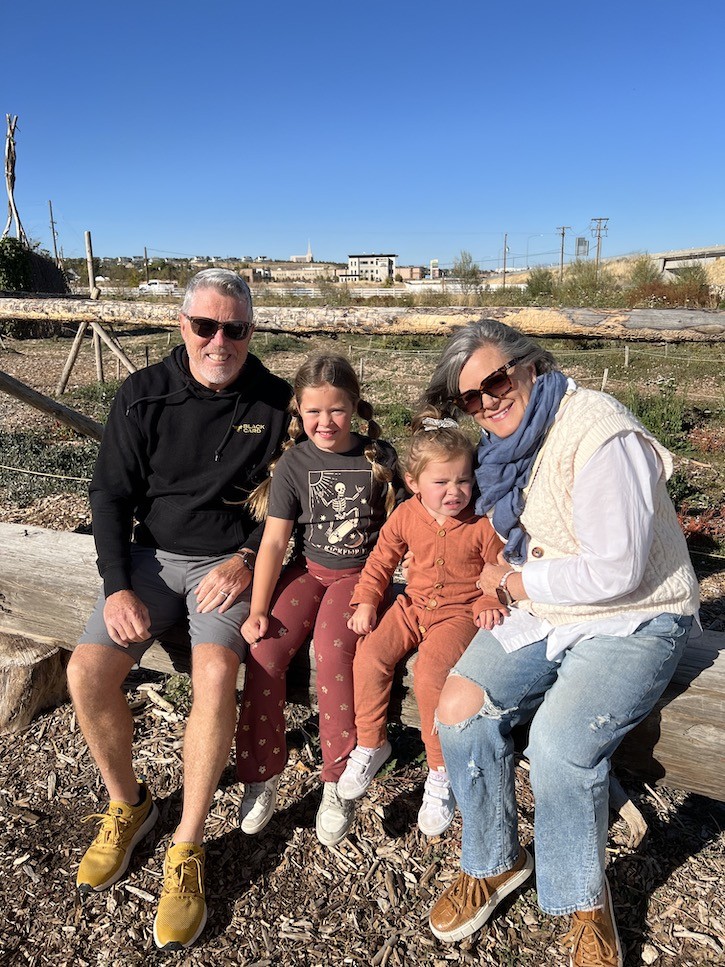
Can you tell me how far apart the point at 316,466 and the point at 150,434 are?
0.67 meters

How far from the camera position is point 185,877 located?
216 cm

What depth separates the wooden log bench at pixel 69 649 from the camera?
2.10 meters

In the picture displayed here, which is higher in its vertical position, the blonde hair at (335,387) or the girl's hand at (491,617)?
the blonde hair at (335,387)

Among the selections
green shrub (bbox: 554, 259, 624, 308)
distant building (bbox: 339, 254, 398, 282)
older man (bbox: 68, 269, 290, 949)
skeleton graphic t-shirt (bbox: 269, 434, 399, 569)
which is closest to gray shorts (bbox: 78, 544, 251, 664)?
older man (bbox: 68, 269, 290, 949)

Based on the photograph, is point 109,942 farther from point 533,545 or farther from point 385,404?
point 385,404

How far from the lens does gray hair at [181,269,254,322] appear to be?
2.59 m

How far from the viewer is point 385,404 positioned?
10625 mm

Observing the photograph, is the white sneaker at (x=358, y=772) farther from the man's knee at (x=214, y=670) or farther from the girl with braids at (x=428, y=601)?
the man's knee at (x=214, y=670)

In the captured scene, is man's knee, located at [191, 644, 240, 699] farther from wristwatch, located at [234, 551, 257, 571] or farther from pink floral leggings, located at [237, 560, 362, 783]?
wristwatch, located at [234, 551, 257, 571]

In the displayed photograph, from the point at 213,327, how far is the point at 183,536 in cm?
81

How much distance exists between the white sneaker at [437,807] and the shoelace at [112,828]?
104cm

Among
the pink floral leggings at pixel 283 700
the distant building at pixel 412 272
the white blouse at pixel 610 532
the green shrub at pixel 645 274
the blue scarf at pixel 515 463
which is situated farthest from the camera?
the distant building at pixel 412 272

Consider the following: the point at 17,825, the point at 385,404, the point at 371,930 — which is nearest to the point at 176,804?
the point at 17,825

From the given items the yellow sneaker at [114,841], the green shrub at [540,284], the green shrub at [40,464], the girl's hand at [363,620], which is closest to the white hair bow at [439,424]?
the girl's hand at [363,620]
